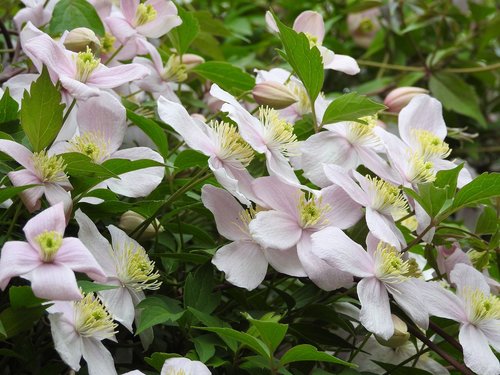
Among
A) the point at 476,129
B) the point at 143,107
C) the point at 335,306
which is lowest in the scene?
the point at 476,129

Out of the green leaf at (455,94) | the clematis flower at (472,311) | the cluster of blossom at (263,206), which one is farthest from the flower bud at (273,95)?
the green leaf at (455,94)

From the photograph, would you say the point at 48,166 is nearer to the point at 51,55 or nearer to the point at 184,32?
the point at 51,55

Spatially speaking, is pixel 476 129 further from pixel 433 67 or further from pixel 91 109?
pixel 91 109

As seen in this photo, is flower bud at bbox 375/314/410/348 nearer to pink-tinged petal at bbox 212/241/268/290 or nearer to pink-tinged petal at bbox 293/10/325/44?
pink-tinged petal at bbox 212/241/268/290

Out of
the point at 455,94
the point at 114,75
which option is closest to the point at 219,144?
the point at 114,75

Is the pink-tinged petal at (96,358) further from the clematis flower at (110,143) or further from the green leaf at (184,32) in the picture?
the green leaf at (184,32)

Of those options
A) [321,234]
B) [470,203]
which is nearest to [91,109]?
[321,234]

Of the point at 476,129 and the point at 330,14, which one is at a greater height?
the point at 330,14
